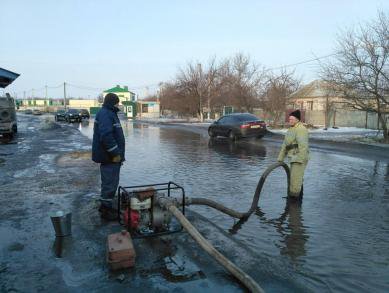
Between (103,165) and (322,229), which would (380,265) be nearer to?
(322,229)

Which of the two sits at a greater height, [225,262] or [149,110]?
[149,110]

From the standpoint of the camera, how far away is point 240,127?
2228 cm

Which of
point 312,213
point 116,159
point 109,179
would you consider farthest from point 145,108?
point 116,159

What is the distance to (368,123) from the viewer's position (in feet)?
115

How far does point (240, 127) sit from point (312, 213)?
15310 millimetres

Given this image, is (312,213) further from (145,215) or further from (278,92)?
(278,92)

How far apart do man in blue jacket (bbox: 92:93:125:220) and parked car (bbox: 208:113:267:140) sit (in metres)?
16.2

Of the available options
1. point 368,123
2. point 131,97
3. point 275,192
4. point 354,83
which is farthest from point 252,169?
point 131,97

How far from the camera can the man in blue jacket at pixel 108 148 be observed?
6168mm

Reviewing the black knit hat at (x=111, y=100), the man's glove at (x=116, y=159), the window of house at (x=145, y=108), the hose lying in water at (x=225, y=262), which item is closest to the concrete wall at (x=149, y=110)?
the window of house at (x=145, y=108)

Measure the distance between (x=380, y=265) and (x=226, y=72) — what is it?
46.5 metres

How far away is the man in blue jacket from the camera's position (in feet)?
20.2

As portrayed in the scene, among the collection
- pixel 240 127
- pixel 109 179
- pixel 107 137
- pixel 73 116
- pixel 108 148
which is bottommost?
pixel 73 116

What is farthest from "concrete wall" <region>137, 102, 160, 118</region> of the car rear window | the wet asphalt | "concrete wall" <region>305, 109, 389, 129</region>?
the wet asphalt
